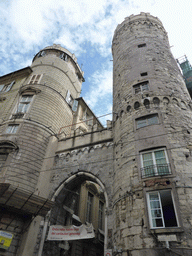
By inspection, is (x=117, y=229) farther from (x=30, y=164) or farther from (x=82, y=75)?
(x=82, y=75)

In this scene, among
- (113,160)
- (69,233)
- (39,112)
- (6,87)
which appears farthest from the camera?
(6,87)

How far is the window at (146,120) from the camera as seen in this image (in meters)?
12.7

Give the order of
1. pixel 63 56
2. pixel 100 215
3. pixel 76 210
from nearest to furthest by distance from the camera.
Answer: pixel 76 210 → pixel 100 215 → pixel 63 56

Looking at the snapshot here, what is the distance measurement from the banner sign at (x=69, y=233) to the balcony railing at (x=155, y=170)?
20.0 ft

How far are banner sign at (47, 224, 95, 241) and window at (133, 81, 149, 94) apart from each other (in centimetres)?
1024

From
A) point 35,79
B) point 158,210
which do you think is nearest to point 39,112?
point 35,79

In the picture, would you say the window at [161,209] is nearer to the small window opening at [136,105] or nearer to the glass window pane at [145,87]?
the small window opening at [136,105]

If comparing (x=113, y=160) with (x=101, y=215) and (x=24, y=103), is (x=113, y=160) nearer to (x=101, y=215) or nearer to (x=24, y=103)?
(x=24, y=103)

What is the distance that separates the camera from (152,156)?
11.1 metres

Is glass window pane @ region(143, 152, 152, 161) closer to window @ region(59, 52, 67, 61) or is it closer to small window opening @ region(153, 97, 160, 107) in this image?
small window opening @ region(153, 97, 160, 107)

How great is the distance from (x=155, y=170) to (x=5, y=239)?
31.1 ft

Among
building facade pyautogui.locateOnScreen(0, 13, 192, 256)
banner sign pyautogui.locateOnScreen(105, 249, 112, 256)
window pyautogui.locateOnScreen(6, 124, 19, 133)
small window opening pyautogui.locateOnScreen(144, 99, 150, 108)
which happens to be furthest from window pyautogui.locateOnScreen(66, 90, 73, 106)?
banner sign pyautogui.locateOnScreen(105, 249, 112, 256)

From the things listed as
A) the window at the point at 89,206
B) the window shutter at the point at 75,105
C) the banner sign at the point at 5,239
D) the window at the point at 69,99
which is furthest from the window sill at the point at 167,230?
the window at the point at 69,99

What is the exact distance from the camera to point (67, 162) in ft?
55.5
